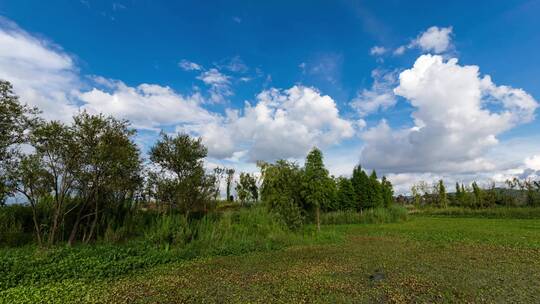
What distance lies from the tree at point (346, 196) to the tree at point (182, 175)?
19.2 meters

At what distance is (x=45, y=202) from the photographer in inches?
362

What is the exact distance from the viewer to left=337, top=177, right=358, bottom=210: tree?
29.0 m

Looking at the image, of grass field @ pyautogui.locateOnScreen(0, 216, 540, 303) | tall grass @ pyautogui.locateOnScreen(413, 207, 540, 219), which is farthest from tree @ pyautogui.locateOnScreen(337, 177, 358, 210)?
grass field @ pyautogui.locateOnScreen(0, 216, 540, 303)

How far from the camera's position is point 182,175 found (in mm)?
13039

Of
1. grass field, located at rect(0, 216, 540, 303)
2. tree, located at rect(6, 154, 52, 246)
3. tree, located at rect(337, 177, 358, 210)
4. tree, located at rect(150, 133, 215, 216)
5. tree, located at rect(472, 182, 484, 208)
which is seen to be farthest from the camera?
tree, located at rect(472, 182, 484, 208)

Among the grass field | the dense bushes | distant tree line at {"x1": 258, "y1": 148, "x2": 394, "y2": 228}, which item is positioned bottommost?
the grass field

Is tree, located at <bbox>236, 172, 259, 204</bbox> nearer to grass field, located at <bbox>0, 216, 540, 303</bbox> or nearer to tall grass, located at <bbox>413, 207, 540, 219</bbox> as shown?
grass field, located at <bbox>0, 216, 540, 303</bbox>

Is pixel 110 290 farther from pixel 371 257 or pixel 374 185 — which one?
pixel 374 185

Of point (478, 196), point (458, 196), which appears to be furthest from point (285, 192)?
point (458, 196)

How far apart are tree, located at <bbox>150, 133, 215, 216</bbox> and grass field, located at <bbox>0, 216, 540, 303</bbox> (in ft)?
17.3

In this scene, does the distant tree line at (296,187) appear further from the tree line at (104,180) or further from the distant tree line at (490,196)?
the distant tree line at (490,196)

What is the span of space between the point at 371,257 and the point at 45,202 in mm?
10474

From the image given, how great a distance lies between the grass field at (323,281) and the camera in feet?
15.8

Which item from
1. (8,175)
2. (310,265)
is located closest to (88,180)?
(8,175)
